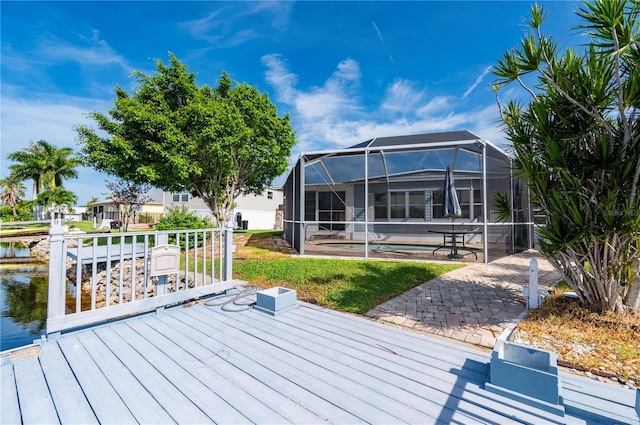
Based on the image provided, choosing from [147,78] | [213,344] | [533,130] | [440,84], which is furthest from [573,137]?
[147,78]

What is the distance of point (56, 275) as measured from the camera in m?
2.63

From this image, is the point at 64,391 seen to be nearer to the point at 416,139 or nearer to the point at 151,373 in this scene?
the point at 151,373

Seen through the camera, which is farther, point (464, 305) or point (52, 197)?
point (52, 197)

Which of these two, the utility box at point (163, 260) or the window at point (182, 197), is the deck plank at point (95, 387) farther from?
the window at point (182, 197)

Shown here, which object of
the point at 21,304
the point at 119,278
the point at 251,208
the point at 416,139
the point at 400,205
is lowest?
the point at 21,304

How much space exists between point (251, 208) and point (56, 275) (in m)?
20.5

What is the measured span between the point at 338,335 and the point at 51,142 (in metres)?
38.7

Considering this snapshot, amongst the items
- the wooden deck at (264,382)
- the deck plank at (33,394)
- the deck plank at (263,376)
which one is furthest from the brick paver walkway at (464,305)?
the deck plank at (33,394)

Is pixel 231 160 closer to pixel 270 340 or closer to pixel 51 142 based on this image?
pixel 270 340

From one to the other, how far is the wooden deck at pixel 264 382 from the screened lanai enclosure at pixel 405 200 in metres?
5.90

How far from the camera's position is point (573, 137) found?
9.93 feet

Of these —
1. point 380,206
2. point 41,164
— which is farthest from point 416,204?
point 41,164

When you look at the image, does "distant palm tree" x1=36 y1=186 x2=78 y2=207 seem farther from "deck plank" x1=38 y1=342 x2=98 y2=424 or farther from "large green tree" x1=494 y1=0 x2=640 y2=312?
"large green tree" x1=494 y1=0 x2=640 y2=312

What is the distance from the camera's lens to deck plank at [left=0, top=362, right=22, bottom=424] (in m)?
1.57
